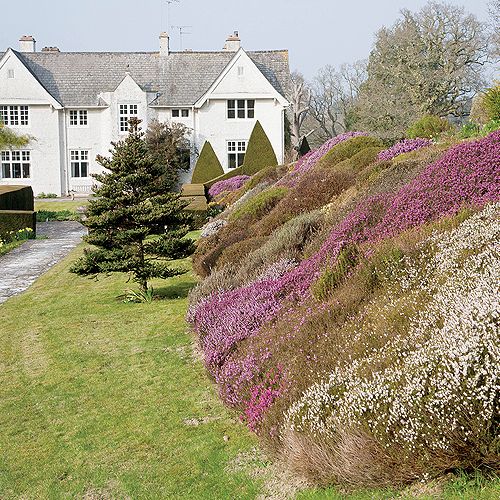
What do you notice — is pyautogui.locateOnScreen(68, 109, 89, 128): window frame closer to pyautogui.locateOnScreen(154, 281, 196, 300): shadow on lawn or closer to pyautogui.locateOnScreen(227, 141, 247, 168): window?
pyautogui.locateOnScreen(227, 141, 247, 168): window

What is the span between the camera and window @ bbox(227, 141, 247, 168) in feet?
141

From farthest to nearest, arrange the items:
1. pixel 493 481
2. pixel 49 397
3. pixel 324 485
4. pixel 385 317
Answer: pixel 49 397 < pixel 385 317 < pixel 324 485 < pixel 493 481

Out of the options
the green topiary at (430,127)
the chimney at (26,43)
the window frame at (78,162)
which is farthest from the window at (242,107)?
the green topiary at (430,127)

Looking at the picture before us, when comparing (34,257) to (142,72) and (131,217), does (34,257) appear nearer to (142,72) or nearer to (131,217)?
(131,217)

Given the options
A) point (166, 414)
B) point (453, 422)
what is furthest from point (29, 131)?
point (453, 422)

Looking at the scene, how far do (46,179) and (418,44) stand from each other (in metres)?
25.0

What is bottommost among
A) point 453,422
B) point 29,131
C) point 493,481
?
point 493,481

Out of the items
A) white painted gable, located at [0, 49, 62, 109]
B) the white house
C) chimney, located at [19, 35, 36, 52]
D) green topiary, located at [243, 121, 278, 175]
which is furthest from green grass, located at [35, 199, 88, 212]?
chimney, located at [19, 35, 36, 52]

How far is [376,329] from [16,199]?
24.3 m

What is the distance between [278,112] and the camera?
139ft

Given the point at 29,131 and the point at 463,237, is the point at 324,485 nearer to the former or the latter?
the point at 463,237

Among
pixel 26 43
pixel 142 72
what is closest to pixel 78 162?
pixel 142 72

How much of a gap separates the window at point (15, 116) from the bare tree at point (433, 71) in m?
21.5

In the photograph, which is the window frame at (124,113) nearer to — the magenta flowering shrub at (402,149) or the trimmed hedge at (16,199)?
the trimmed hedge at (16,199)
